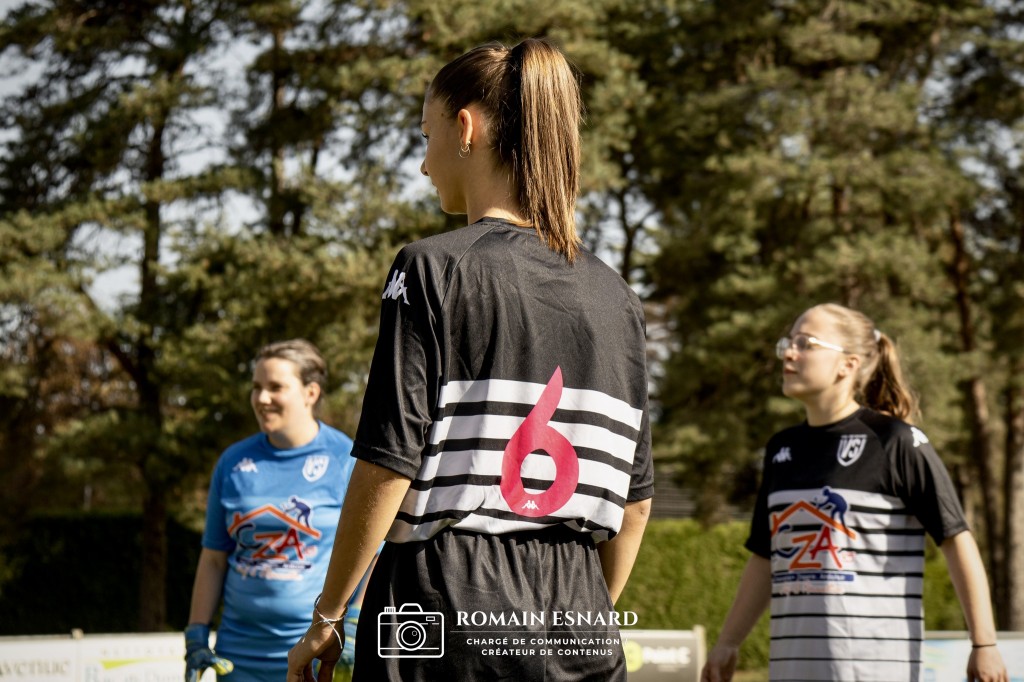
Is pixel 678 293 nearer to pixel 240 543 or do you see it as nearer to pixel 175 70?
pixel 175 70

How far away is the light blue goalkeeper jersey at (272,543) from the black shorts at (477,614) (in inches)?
96.6

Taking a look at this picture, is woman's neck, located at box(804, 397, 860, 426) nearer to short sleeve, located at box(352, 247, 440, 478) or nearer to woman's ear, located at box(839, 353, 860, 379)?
woman's ear, located at box(839, 353, 860, 379)

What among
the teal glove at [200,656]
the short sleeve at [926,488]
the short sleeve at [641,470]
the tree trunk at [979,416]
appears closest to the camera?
the short sleeve at [641,470]

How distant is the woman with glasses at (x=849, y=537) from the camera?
3443 mm

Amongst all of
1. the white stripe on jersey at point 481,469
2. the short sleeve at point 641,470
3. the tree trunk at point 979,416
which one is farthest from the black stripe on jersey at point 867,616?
the tree trunk at point 979,416

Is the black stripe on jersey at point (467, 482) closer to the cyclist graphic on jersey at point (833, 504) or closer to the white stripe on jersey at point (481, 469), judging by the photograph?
the white stripe on jersey at point (481, 469)

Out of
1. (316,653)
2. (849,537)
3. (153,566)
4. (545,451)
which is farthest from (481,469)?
(153,566)

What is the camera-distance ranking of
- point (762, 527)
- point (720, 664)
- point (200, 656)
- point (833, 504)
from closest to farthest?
point (833, 504) < point (720, 664) < point (762, 527) < point (200, 656)

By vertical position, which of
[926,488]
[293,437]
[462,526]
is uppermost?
[293,437]

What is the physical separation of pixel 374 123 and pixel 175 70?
10.9 feet

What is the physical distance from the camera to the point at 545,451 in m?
1.93

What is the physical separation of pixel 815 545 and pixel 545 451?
6.30 feet

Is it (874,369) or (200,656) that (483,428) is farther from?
(200,656)

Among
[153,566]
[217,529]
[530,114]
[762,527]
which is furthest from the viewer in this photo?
[153,566]
